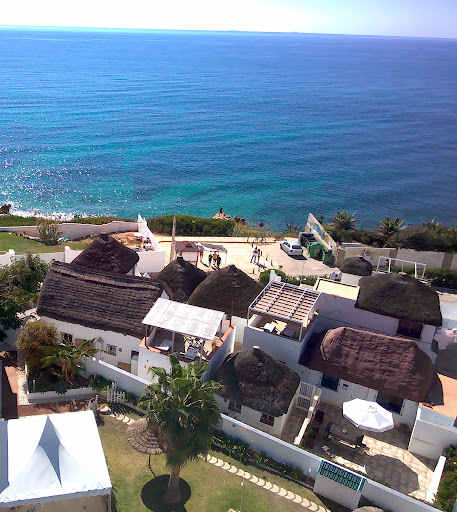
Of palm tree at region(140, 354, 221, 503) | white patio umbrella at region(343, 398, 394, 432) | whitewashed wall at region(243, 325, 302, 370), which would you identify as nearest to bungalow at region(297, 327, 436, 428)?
whitewashed wall at region(243, 325, 302, 370)

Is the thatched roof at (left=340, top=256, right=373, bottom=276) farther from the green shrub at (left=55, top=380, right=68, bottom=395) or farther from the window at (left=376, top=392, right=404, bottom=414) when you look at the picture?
the green shrub at (left=55, top=380, right=68, bottom=395)

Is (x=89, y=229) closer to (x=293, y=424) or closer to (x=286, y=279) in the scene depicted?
(x=286, y=279)

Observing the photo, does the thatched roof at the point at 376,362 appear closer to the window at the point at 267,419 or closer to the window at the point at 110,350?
the window at the point at 267,419

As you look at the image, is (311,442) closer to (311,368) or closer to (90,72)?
(311,368)

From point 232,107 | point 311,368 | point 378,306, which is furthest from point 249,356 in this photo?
point 232,107

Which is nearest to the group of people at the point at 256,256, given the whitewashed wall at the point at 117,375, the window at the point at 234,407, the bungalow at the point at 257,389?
the bungalow at the point at 257,389

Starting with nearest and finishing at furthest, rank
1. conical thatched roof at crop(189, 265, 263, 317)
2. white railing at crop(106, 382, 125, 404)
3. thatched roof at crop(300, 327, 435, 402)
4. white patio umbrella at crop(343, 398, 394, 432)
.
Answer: white patio umbrella at crop(343, 398, 394, 432), white railing at crop(106, 382, 125, 404), thatched roof at crop(300, 327, 435, 402), conical thatched roof at crop(189, 265, 263, 317)
